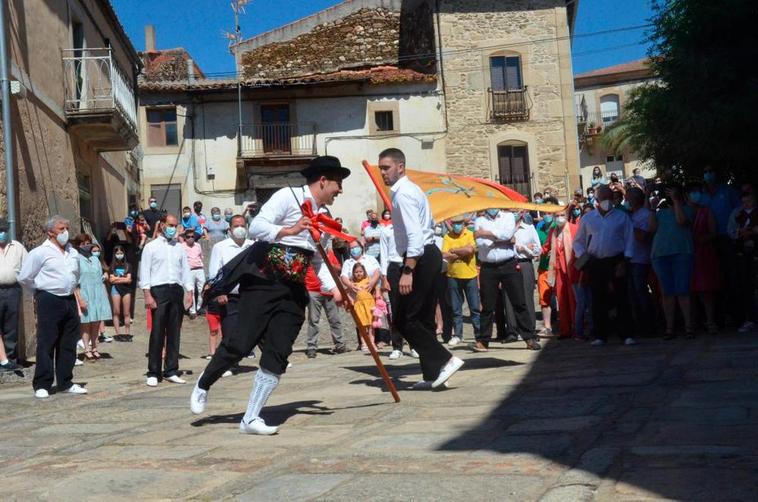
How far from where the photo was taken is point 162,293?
1127cm

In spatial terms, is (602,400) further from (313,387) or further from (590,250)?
(590,250)

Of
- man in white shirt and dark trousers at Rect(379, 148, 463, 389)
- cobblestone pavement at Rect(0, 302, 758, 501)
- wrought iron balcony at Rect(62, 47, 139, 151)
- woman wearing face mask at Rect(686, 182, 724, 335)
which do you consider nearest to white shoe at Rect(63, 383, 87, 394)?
cobblestone pavement at Rect(0, 302, 758, 501)

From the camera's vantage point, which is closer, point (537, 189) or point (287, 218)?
point (287, 218)

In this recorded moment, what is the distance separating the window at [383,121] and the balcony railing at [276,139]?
2.29 metres

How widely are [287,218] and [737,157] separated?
9436mm

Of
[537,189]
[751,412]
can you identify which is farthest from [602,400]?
[537,189]

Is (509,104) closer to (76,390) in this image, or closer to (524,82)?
(524,82)

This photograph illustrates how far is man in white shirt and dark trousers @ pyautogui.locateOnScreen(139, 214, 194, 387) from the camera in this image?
36.9 feet

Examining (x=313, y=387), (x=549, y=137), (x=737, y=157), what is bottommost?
(x=313, y=387)

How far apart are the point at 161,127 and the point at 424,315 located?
1144 inches

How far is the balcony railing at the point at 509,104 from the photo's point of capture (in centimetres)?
3534

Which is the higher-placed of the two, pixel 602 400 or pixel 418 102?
pixel 418 102

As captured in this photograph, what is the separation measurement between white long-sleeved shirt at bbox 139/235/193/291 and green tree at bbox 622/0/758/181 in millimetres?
7564

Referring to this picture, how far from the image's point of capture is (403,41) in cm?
3878
